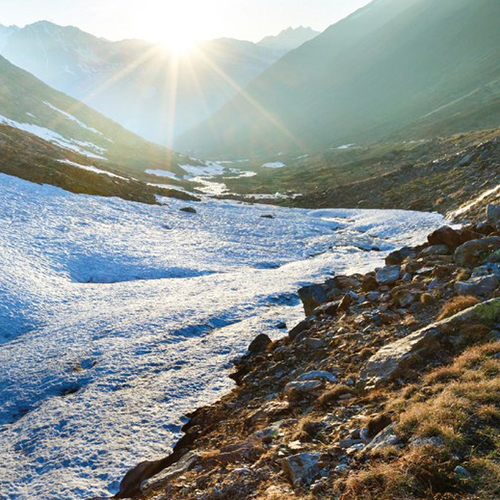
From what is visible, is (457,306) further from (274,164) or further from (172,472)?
(274,164)

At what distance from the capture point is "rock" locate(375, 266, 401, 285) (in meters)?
16.6

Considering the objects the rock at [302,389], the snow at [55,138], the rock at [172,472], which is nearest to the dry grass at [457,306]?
the rock at [302,389]

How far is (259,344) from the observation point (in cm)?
1577

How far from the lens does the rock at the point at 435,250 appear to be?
1770 centimetres

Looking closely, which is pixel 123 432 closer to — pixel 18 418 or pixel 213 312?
pixel 18 418

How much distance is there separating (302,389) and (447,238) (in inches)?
456

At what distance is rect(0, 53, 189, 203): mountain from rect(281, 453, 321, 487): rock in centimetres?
4047

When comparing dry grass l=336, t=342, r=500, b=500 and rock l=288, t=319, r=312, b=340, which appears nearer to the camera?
dry grass l=336, t=342, r=500, b=500

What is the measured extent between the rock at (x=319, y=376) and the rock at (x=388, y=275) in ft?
21.7

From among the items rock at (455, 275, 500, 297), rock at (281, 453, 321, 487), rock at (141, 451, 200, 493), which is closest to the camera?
rock at (281, 453, 321, 487)

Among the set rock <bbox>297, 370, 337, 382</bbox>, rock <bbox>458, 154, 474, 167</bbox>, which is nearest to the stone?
rock <bbox>297, 370, 337, 382</bbox>

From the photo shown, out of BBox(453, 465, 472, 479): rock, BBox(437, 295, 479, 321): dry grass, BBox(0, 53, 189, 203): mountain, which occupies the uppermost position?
BBox(0, 53, 189, 203): mountain

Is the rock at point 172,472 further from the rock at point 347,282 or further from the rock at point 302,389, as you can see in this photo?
the rock at point 347,282

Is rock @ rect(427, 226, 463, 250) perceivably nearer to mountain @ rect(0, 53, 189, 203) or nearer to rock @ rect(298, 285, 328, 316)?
rock @ rect(298, 285, 328, 316)
